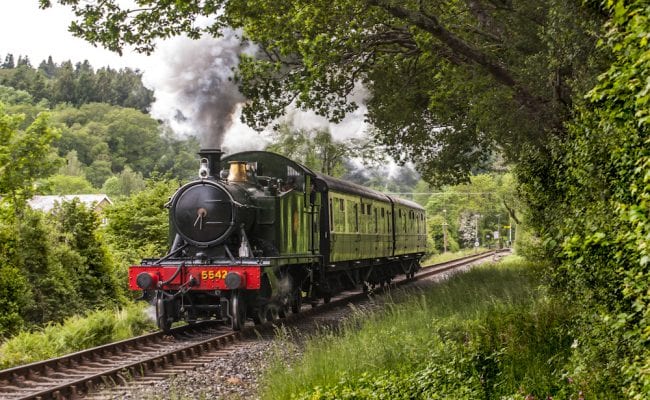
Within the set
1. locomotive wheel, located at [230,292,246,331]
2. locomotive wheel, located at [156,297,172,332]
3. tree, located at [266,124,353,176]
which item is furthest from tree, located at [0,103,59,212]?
tree, located at [266,124,353,176]

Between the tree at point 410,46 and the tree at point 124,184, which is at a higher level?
the tree at point 124,184

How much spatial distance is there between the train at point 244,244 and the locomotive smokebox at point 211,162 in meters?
0.02

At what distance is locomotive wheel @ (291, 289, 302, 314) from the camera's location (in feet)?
50.8

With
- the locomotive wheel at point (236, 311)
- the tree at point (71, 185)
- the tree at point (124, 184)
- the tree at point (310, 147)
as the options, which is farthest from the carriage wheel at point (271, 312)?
the tree at point (124, 184)

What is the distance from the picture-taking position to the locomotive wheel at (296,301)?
15.5 meters

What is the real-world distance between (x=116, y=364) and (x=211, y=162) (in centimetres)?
463

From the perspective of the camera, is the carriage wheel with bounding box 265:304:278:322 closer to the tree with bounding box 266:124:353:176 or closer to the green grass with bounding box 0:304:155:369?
the green grass with bounding box 0:304:155:369

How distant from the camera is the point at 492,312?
1112 cm

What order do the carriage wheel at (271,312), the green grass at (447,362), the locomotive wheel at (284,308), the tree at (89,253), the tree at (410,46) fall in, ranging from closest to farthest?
the green grass at (447,362), the tree at (410,46), the carriage wheel at (271,312), the locomotive wheel at (284,308), the tree at (89,253)

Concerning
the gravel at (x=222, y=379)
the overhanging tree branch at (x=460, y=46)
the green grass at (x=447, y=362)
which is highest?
the overhanging tree branch at (x=460, y=46)

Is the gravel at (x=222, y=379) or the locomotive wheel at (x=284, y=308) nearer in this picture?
the gravel at (x=222, y=379)

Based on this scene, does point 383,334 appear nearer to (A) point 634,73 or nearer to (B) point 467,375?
(B) point 467,375

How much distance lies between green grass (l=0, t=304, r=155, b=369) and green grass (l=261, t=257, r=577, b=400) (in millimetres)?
4462

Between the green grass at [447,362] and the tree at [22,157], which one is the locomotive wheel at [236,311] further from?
the tree at [22,157]
